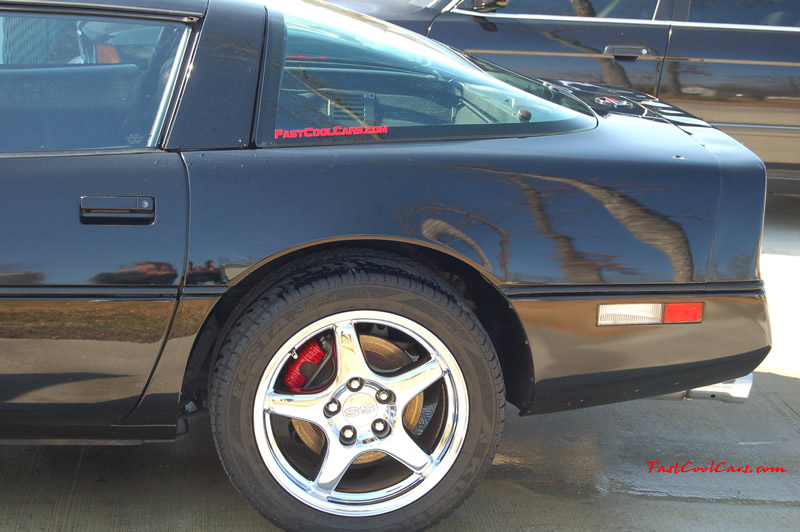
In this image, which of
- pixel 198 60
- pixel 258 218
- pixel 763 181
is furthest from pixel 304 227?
pixel 763 181

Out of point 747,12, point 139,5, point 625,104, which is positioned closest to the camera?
point 139,5

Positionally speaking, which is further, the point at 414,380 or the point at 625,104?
the point at 625,104

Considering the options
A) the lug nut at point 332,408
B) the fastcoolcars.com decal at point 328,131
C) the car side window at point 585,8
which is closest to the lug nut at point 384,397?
the lug nut at point 332,408

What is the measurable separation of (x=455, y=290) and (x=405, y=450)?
1.51 feet

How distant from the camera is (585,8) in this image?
5582 mm

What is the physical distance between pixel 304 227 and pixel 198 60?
528mm

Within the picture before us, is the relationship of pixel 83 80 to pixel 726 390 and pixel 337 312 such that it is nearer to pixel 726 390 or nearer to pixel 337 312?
pixel 337 312

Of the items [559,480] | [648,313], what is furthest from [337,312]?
[559,480]

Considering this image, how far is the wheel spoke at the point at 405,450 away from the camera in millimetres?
2344

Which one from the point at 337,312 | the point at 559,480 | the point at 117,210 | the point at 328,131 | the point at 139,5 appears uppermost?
the point at 139,5

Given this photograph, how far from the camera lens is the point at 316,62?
240 cm

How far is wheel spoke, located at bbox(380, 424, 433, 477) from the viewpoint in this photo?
2.34 meters

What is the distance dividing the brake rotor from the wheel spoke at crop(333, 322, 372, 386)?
5 cm

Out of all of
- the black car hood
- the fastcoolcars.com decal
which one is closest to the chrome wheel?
the fastcoolcars.com decal
